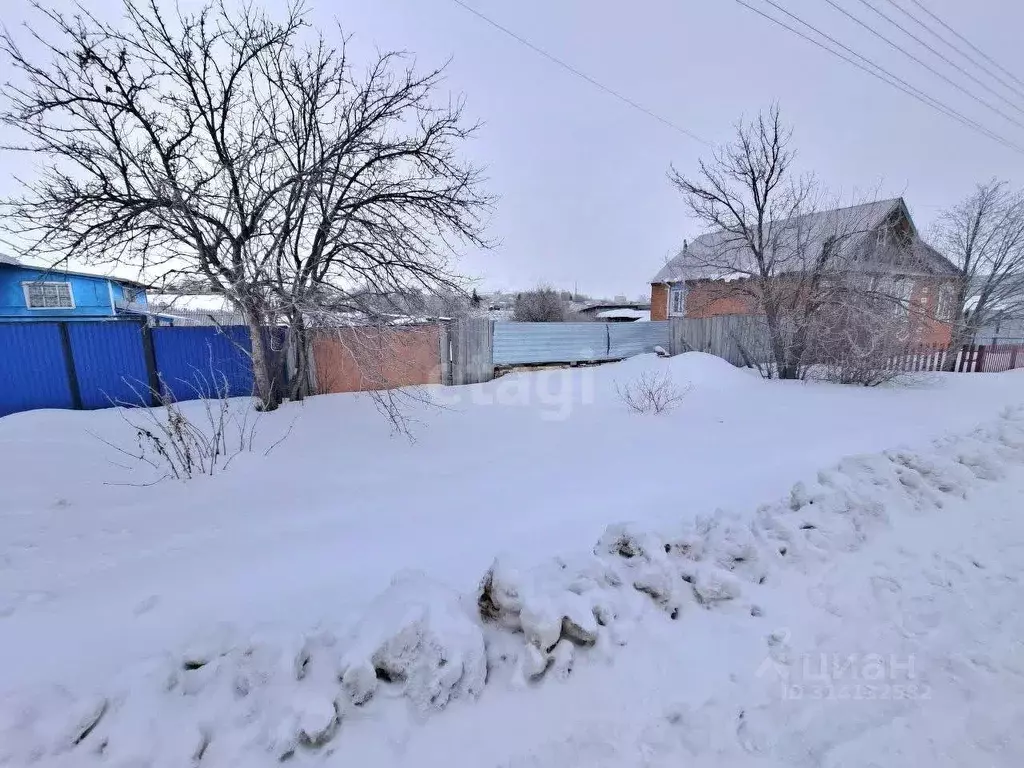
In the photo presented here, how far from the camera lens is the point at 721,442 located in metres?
5.51

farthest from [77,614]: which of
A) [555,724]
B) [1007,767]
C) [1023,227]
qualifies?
[1023,227]

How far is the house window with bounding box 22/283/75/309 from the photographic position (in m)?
14.6

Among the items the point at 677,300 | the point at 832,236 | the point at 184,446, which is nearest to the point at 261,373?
the point at 184,446

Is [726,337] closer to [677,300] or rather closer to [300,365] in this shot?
[677,300]

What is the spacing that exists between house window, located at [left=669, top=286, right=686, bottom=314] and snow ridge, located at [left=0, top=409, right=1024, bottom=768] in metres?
17.9

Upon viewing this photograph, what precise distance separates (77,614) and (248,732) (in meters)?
1.47

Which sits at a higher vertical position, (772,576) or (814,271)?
(814,271)

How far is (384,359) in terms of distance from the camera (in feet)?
25.8

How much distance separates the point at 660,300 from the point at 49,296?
83.5ft

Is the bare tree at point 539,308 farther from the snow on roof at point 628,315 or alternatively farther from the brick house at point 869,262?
the brick house at point 869,262

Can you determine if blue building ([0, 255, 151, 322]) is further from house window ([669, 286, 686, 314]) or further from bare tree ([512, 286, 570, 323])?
house window ([669, 286, 686, 314])

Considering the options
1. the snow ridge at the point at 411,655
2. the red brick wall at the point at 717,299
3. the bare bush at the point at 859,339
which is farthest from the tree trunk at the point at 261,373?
the bare bush at the point at 859,339

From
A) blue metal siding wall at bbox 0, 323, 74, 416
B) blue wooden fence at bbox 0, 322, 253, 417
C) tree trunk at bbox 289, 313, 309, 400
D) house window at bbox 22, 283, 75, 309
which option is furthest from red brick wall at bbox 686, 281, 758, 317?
house window at bbox 22, 283, 75, 309

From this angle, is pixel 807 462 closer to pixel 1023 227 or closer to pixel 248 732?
pixel 248 732
